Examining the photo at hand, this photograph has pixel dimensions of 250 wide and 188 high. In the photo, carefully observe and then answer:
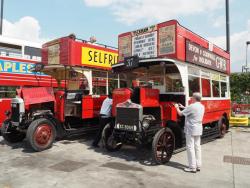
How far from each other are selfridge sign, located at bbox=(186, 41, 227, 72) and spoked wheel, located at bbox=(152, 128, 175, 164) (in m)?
2.37

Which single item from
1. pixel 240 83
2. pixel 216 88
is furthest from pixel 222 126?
pixel 240 83

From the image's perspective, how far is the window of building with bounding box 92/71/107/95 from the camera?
10609 mm

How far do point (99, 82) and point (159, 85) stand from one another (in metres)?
3.00

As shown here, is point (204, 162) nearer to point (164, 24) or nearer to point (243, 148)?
point (243, 148)

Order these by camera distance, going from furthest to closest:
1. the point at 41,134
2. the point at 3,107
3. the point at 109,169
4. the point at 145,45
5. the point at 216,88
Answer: the point at 3,107
the point at 216,88
the point at 145,45
the point at 41,134
the point at 109,169

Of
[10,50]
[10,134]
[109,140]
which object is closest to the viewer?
[109,140]

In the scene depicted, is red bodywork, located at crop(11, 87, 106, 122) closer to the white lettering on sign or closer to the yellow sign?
the yellow sign

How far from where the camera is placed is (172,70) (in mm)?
8359

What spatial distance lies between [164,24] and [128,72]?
192 centimetres

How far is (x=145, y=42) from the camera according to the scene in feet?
28.0

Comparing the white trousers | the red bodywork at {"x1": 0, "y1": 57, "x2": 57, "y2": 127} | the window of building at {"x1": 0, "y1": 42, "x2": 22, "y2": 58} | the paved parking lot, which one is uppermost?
the window of building at {"x1": 0, "y1": 42, "x2": 22, "y2": 58}

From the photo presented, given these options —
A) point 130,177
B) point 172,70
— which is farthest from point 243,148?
point 130,177

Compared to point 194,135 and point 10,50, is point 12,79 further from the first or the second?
Result: point 194,135

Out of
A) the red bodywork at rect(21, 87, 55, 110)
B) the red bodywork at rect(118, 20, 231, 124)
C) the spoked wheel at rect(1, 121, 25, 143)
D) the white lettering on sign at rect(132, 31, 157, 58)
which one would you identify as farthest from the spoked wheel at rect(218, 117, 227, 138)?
the spoked wheel at rect(1, 121, 25, 143)
